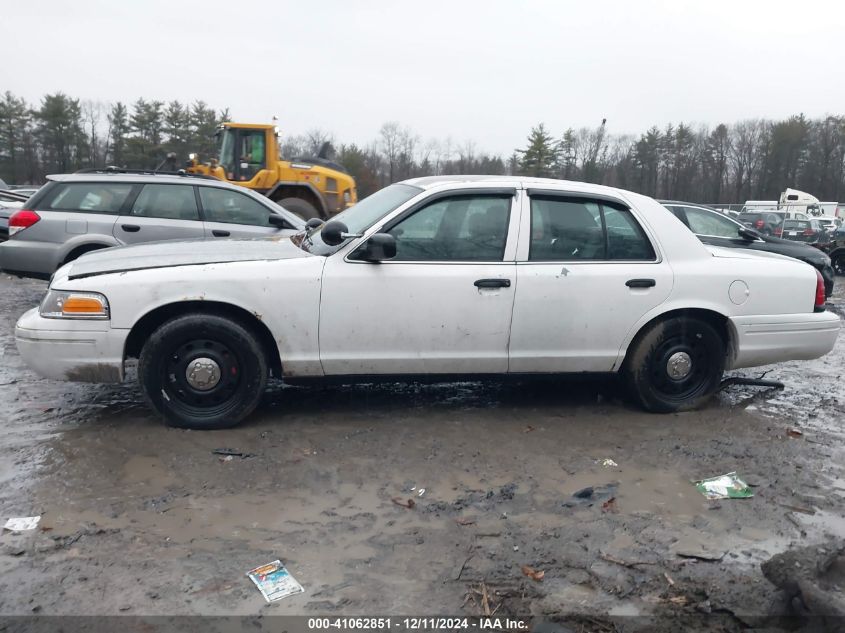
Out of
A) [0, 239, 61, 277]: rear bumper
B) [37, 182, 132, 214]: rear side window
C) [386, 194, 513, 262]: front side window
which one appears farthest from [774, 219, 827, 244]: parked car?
[0, 239, 61, 277]: rear bumper

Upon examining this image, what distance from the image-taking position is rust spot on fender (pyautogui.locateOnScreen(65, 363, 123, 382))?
171 inches

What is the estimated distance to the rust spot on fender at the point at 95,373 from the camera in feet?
14.2

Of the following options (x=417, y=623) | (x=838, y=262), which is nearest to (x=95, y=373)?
(x=417, y=623)

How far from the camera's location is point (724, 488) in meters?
3.98

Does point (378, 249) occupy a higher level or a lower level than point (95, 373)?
higher

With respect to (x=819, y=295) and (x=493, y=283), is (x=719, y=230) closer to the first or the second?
(x=819, y=295)

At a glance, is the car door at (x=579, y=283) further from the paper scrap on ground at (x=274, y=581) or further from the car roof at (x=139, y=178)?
the car roof at (x=139, y=178)

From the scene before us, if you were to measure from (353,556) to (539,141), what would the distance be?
36.1ft

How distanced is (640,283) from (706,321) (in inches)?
26.2

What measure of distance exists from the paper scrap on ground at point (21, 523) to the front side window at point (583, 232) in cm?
323

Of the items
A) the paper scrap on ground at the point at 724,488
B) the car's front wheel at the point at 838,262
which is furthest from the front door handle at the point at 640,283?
the car's front wheel at the point at 838,262

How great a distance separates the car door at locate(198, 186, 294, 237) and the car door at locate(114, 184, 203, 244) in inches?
5.0

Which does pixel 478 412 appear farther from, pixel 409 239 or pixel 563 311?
pixel 409 239

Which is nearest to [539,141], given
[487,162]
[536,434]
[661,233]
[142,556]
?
[661,233]
